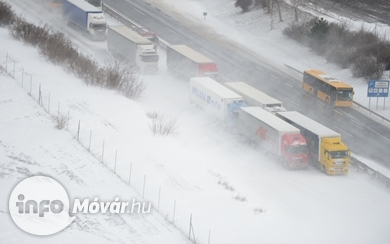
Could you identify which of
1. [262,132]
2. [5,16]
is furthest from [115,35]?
[262,132]

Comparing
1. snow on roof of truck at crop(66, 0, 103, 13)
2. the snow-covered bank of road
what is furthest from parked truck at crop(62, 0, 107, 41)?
the snow-covered bank of road

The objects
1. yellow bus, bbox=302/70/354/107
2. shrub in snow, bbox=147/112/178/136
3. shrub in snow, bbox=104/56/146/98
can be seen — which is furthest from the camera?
yellow bus, bbox=302/70/354/107

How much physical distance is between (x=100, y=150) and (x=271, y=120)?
460 inches

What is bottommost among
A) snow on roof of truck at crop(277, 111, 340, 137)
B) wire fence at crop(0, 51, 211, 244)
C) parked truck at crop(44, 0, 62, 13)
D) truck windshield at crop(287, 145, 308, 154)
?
parked truck at crop(44, 0, 62, 13)

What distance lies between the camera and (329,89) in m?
62.7

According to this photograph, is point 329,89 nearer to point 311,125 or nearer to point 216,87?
point 216,87

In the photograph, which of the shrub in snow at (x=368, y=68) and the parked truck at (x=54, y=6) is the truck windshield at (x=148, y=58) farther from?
the parked truck at (x=54, y=6)

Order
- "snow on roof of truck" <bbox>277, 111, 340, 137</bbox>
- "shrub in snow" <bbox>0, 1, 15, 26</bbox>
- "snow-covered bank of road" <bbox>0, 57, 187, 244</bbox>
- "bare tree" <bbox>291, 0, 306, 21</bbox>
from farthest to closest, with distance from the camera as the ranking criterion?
"bare tree" <bbox>291, 0, 306, 21</bbox> < "shrub in snow" <bbox>0, 1, 15, 26</bbox> < "snow on roof of truck" <bbox>277, 111, 340, 137</bbox> < "snow-covered bank of road" <bbox>0, 57, 187, 244</bbox>

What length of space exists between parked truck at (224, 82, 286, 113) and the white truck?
10.2 metres

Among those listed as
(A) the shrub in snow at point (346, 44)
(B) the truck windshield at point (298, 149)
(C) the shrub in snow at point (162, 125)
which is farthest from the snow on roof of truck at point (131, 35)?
(B) the truck windshield at point (298, 149)

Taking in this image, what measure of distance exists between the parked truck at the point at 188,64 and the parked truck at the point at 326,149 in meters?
14.7

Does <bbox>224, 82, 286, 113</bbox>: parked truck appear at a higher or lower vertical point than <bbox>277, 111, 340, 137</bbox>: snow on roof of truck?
lower

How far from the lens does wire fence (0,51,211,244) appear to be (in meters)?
39.6

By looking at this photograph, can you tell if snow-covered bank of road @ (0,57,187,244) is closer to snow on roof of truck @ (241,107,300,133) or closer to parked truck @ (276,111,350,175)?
snow on roof of truck @ (241,107,300,133)
